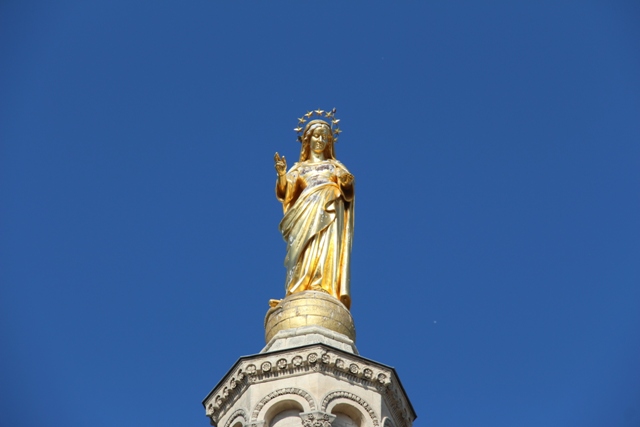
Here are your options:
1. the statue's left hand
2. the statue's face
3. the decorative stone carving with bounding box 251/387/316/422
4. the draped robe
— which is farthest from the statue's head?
the decorative stone carving with bounding box 251/387/316/422

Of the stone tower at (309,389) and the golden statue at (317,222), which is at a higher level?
the golden statue at (317,222)

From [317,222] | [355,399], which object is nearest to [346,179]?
[317,222]

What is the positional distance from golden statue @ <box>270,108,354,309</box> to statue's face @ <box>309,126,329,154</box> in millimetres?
18

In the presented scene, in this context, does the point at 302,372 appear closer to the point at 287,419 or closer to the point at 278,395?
the point at 278,395

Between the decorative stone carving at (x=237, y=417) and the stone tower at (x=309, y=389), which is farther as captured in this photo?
the decorative stone carving at (x=237, y=417)

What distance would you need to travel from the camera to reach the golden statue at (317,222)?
890 inches

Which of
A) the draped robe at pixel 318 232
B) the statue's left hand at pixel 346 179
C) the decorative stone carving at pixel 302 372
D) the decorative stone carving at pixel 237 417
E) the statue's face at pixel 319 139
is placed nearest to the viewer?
the decorative stone carving at pixel 237 417

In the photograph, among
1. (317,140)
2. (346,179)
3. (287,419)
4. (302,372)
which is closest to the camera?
(287,419)

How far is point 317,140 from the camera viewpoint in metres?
25.3

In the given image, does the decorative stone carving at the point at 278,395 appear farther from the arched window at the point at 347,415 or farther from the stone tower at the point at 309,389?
the arched window at the point at 347,415

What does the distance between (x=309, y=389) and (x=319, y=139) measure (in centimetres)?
659

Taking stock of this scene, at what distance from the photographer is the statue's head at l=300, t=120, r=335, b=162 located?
2528cm

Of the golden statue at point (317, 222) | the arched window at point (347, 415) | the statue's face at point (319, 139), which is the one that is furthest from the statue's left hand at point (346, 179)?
the arched window at point (347, 415)

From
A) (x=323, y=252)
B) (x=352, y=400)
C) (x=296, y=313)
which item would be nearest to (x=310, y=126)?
(x=323, y=252)
